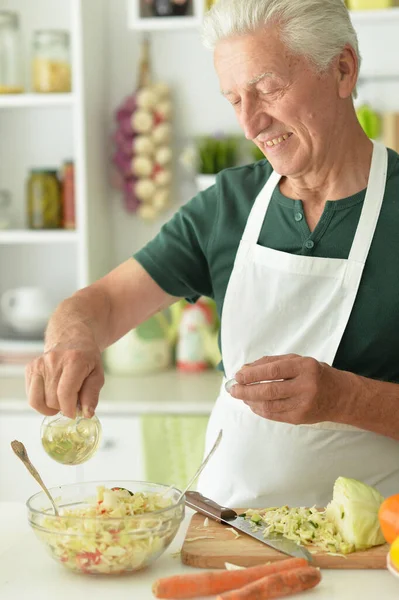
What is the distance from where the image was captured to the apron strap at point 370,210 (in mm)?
1653

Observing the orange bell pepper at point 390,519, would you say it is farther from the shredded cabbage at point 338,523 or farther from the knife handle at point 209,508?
the knife handle at point 209,508

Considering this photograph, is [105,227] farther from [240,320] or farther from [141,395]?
[240,320]

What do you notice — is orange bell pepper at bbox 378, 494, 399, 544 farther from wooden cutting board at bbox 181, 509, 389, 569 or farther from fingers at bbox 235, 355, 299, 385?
fingers at bbox 235, 355, 299, 385

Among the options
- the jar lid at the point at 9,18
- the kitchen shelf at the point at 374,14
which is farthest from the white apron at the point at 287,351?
the jar lid at the point at 9,18

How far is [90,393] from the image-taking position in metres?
1.42

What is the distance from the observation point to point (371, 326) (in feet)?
5.38

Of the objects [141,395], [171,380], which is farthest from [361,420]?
[171,380]

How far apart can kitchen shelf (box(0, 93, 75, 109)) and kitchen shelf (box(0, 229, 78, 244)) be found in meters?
0.41

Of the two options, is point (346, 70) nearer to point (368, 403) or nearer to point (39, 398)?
point (368, 403)

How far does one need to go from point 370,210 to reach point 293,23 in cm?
36

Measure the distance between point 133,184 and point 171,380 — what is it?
69 centimetres

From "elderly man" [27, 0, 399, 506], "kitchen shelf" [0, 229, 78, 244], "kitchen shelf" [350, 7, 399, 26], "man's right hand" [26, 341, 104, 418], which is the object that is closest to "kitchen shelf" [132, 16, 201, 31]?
"kitchen shelf" [350, 7, 399, 26]

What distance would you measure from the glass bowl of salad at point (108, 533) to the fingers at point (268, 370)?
22 cm

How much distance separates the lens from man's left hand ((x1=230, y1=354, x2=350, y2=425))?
1378mm
